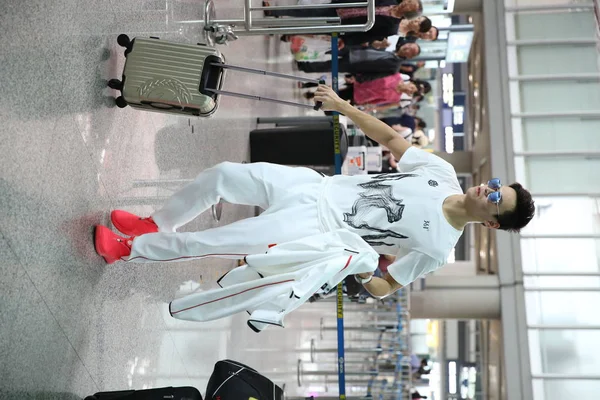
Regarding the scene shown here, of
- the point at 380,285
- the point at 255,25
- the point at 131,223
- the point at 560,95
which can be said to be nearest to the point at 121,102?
the point at 131,223

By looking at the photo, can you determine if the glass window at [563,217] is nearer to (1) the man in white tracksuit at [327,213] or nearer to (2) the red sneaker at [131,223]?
(1) the man in white tracksuit at [327,213]

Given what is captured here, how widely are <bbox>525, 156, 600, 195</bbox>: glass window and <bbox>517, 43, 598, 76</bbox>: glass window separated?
1.19 meters

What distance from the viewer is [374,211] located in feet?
12.4

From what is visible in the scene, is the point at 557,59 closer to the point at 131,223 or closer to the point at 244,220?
the point at 244,220

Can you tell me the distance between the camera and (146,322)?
4.55 metres

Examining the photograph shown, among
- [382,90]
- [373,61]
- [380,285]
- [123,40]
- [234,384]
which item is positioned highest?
[373,61]

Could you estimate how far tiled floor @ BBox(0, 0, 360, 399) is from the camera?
307 centimetres

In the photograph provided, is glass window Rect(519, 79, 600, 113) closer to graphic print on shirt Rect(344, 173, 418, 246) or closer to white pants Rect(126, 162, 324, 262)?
graphic print on shirt Rect(344, 173, 418, 246)

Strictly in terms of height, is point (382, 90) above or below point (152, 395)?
above

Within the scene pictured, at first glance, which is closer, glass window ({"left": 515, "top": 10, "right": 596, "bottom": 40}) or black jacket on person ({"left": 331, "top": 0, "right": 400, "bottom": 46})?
black jacket on person ({"left": 331, "top": 0, "right": 400, "bottom": 46})

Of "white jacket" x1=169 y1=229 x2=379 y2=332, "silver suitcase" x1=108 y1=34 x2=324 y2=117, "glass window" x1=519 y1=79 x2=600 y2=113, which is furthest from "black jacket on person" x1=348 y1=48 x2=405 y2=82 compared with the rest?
"white jacket" x1=169 y1=229 x2=379 y2=332

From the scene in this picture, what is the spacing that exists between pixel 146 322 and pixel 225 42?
2.33 meters

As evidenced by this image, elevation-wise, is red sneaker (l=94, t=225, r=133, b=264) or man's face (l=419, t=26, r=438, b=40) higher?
man's face (l=419, t=26, r=438, b=40)

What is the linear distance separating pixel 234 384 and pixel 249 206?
383 cm
